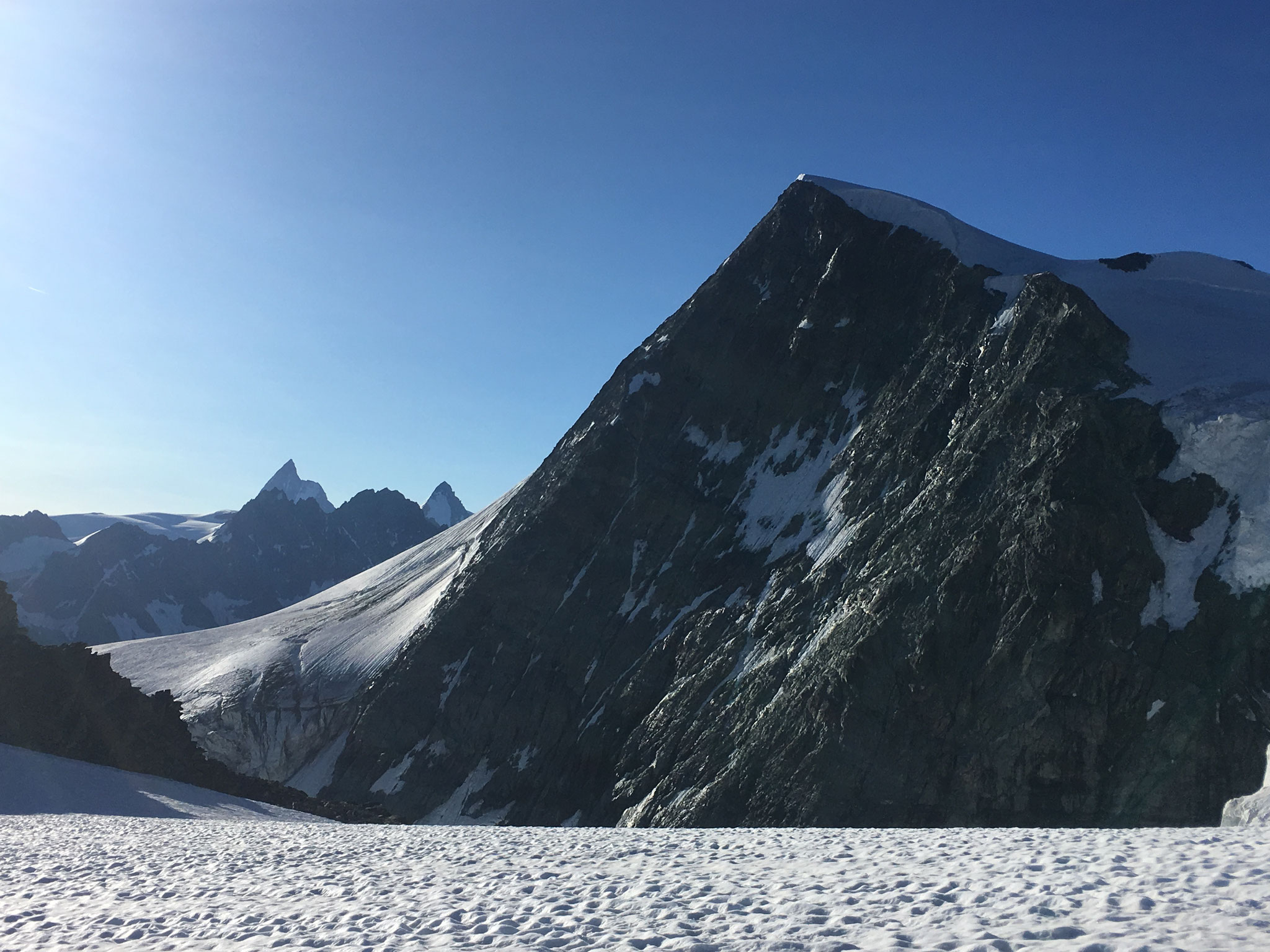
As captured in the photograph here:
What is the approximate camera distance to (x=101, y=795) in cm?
2633

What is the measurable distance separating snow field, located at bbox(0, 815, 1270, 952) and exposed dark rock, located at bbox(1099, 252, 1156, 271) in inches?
1848

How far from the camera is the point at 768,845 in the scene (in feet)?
42.9

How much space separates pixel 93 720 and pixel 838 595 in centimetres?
3234

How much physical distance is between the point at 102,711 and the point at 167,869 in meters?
25.6

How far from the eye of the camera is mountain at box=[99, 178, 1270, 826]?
98.2ft

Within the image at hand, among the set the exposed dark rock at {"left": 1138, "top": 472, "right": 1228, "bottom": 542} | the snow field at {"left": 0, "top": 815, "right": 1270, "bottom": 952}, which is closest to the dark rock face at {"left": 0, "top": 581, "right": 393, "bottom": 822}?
the snow field at {"left": 0, "top": 815, "right": 1270, "bottom": 952}

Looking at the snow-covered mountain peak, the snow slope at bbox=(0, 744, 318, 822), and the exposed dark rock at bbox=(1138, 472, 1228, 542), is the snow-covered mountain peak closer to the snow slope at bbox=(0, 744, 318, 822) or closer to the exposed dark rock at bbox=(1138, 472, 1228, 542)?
the exposed dark rock at bbox=(1138, 472, 1228, 542)

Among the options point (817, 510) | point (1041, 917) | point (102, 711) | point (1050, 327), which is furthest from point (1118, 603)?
point (102, 711)

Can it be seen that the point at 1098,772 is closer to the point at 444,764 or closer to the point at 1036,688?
the point at 1036,688

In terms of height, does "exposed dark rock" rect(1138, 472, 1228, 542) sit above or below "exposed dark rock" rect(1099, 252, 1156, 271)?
below

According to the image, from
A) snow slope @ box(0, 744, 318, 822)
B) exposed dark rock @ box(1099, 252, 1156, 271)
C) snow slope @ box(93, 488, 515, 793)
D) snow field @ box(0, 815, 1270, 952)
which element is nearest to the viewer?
snow field @ box(0, 815, 1270, 952)

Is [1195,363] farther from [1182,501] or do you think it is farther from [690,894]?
[690,894]

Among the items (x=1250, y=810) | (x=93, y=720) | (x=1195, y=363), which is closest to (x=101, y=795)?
(x=93, y=720)

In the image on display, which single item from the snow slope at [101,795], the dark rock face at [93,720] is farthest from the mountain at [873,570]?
the dark rock face at [93,720]
